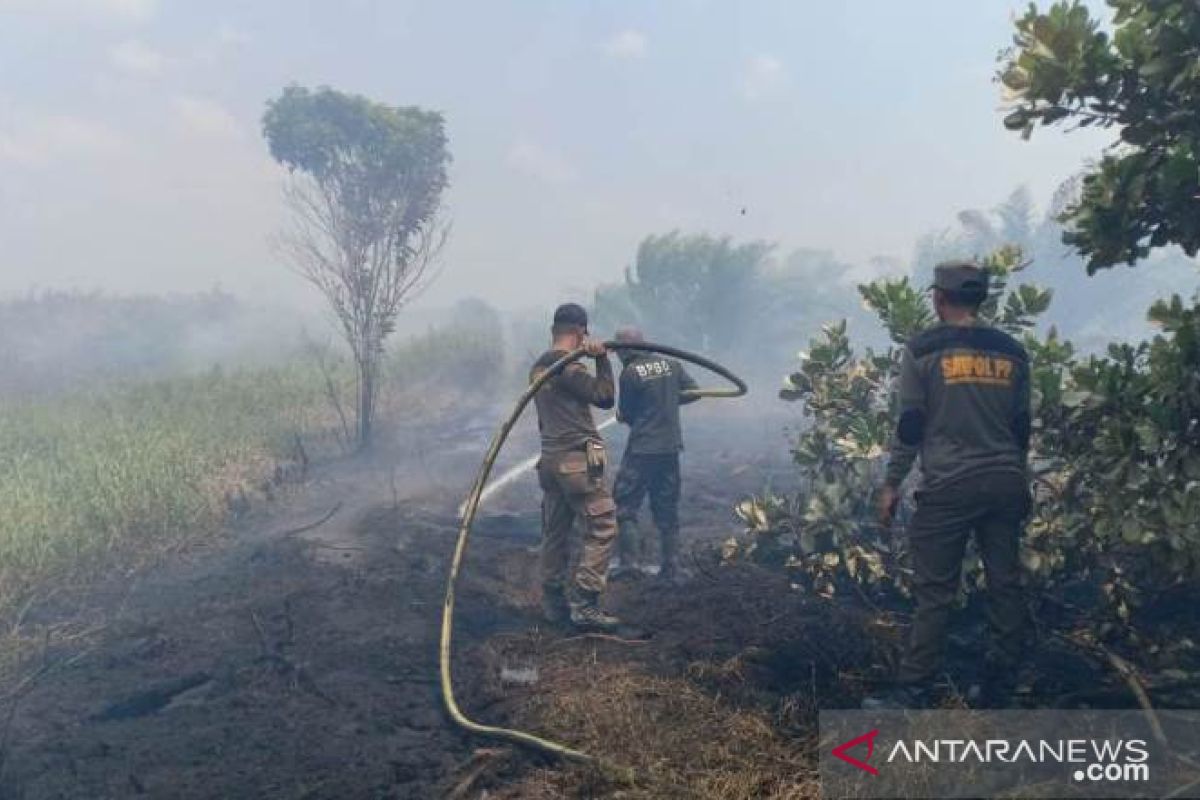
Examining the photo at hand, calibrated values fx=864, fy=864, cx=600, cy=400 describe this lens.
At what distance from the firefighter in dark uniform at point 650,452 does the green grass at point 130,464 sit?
4437mm

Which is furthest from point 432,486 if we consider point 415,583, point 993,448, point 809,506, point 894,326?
point 993,448

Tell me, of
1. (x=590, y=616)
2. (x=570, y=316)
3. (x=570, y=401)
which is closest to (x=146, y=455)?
(x=570, y=401)

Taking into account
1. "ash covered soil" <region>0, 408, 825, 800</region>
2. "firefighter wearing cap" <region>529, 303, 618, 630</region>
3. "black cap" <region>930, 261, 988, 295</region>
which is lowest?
"ash covered soil" <region>0, 408, 825, 800</region>

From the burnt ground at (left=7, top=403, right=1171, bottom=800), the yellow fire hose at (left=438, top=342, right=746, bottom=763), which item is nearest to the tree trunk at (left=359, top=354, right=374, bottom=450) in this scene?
the burnt ground at (left=7, top=403, right=1171, bottom=800)

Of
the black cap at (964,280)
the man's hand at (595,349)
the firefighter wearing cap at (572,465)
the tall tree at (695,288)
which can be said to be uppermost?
the tall tree at (695,288)

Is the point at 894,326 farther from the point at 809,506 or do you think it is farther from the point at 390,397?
the point at 390,397

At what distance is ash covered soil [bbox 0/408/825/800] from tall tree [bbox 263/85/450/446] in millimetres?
5417

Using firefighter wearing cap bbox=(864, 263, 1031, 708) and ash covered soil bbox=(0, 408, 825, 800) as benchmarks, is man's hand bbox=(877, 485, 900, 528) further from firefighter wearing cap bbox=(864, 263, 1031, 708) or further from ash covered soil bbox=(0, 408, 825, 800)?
ash covered soil bbox=(0, 408, 825, 800)

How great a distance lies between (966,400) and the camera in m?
4.39

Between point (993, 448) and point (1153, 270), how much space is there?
38297mm

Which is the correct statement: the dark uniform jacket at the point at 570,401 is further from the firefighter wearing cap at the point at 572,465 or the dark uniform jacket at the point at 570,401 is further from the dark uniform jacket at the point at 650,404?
the dark uniform jacket at the point at 650,404

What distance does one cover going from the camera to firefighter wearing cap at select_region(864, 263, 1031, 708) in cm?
438

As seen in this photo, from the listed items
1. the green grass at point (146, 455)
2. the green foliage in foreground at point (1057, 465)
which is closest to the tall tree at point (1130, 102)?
the green foliage in foreground at point (1057, 465)

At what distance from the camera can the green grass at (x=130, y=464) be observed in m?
7.57
